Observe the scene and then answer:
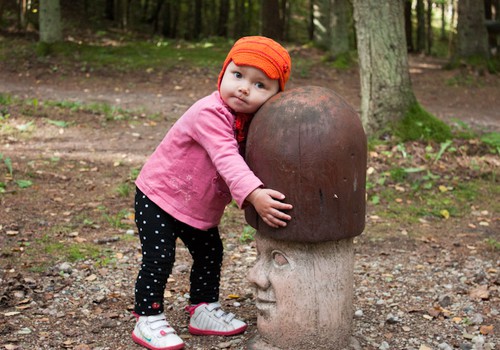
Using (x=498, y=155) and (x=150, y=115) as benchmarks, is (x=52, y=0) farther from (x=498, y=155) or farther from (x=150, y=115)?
(x=498, y=155)

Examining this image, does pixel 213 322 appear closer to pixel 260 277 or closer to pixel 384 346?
pixel 260 277

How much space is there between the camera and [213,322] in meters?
3.95

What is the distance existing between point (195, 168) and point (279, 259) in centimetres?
68

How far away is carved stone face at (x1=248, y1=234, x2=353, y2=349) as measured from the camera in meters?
3.44

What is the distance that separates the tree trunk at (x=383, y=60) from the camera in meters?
7.88

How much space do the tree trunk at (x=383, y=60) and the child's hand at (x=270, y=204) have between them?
16.7 ft

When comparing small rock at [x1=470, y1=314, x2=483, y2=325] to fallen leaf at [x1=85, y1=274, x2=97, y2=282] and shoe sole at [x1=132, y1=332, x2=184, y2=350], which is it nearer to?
shoe sole at [x1=132, y1=332, x2=184, y2=350]

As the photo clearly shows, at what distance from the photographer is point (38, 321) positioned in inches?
162

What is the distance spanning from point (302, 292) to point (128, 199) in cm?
373

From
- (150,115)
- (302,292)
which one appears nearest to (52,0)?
(150,115)

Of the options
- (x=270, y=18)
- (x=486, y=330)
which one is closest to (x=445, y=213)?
(x=486, y=330)

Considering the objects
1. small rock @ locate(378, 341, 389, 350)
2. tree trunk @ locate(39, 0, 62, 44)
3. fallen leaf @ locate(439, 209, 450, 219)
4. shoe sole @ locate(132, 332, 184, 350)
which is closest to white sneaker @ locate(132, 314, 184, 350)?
shoe sole @ locate(132, 332, 184, 350)

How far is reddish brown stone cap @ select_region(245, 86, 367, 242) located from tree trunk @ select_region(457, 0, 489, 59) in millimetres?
12945

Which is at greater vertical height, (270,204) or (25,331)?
(270,204)
